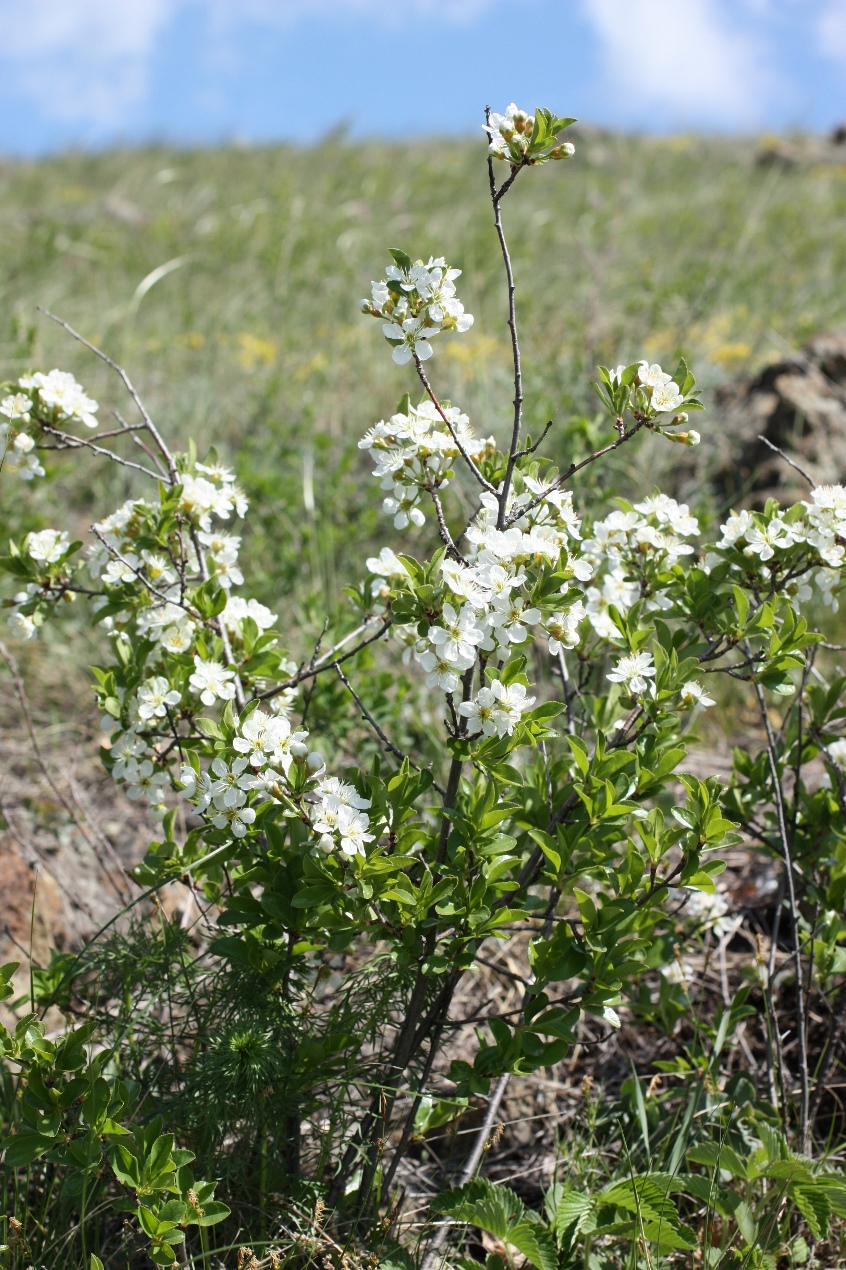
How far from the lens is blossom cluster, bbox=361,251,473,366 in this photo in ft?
4.92

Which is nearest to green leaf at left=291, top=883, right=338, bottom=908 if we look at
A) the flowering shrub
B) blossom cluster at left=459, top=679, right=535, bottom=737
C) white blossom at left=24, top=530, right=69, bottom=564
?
the flowering shrub

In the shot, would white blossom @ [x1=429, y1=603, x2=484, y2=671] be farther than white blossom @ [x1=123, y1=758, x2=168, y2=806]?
No

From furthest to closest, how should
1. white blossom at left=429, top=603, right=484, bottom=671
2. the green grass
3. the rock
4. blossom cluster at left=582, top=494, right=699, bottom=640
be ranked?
the green grass < the rock < blossom cluster at left=582, top=494, right=699, bottom=640 < white blossom at left=429, top=603, right=484, bottom=671

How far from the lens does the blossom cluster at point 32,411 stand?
5.77ft

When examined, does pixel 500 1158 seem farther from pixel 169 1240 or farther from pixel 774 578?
pixel 774 578

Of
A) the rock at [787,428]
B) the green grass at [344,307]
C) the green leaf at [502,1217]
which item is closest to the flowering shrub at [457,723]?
the green leaf at [502,1217]

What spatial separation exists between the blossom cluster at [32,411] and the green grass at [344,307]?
82 cm

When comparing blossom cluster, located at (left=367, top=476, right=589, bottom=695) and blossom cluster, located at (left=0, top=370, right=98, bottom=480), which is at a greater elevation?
blossom cluster, located at (left=0, top=370, right=98, bottom=480)

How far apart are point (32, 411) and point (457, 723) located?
97 cm

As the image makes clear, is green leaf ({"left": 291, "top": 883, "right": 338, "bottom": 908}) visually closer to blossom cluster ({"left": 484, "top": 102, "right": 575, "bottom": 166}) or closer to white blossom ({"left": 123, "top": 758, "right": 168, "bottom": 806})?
white blossom ({"left": 123, "top": 758, "right": 168, "bottom": 806})

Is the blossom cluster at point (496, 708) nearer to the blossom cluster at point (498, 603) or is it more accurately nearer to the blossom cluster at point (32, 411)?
the blossom cluster at point (498, 603)

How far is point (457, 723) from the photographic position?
151 centimetres

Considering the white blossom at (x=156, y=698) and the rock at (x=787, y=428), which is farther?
the rock at (x=787, y=428)

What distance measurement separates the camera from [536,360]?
504cm
